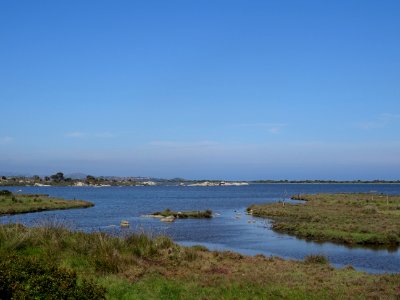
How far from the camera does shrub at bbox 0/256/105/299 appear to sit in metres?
10.4

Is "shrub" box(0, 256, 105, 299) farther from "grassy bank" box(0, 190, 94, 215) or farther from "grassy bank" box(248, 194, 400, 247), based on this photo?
"grassy bank" box(0, 190, 94, 215)

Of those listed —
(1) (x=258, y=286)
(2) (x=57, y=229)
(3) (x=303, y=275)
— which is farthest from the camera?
(2) (x=57, y=229)

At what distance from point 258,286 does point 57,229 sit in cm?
1156

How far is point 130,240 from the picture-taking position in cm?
2389

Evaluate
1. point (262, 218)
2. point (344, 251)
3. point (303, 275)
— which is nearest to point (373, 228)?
point (344, 251)

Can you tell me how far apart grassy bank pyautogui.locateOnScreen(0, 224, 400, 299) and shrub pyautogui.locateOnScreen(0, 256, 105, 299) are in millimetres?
124

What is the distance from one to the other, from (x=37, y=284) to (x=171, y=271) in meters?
9.62

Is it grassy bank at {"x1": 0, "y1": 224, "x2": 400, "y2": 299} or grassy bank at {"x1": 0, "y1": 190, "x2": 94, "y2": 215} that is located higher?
grassy bank at {"x1": 0, "y1": 224, "x2": 400, "y2": 299}

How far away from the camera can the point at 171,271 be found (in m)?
20.0

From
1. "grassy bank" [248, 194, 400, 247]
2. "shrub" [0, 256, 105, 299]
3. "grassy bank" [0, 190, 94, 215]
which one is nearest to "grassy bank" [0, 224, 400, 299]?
"shrub" [0, 256, 105, 299]

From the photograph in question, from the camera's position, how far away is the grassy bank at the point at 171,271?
623 inches

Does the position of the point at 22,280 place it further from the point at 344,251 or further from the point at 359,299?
the point at 344,251

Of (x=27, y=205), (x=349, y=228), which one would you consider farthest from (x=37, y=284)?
(x=27, y=205)

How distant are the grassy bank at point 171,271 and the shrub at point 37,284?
0.41 feet
